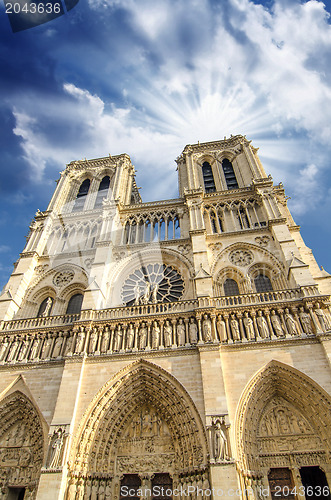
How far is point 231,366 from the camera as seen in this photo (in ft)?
35.2

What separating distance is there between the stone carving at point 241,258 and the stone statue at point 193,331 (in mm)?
4465

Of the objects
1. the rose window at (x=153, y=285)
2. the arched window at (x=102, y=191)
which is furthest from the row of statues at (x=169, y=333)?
the arched window at (x=102, y=191)

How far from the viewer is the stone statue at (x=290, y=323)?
439 inches

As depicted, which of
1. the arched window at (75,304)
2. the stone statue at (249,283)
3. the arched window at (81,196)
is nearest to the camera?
the stone statue at (249,283)

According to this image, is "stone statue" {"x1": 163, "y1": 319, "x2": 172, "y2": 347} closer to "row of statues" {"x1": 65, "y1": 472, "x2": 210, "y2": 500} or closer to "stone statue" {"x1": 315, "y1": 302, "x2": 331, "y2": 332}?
"row of statues" {"x1": 65, "y1": 472, "x2": 210, "y2": 500}

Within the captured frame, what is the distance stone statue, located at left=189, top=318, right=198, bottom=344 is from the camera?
37.7 feet

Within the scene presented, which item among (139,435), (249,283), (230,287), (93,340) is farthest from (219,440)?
(230,287)

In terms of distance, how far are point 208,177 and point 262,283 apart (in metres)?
9.69

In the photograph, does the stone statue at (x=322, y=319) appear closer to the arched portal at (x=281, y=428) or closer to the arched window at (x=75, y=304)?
the arched portal at (x=281, y=428)

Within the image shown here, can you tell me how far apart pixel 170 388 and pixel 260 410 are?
9.61ft

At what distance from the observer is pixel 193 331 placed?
11.8 m

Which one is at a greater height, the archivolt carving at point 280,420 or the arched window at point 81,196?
the arched window at point 81,196

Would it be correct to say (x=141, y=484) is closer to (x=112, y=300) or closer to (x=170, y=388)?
(x=170, y=388)

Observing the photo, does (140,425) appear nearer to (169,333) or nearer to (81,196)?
(169,333)
